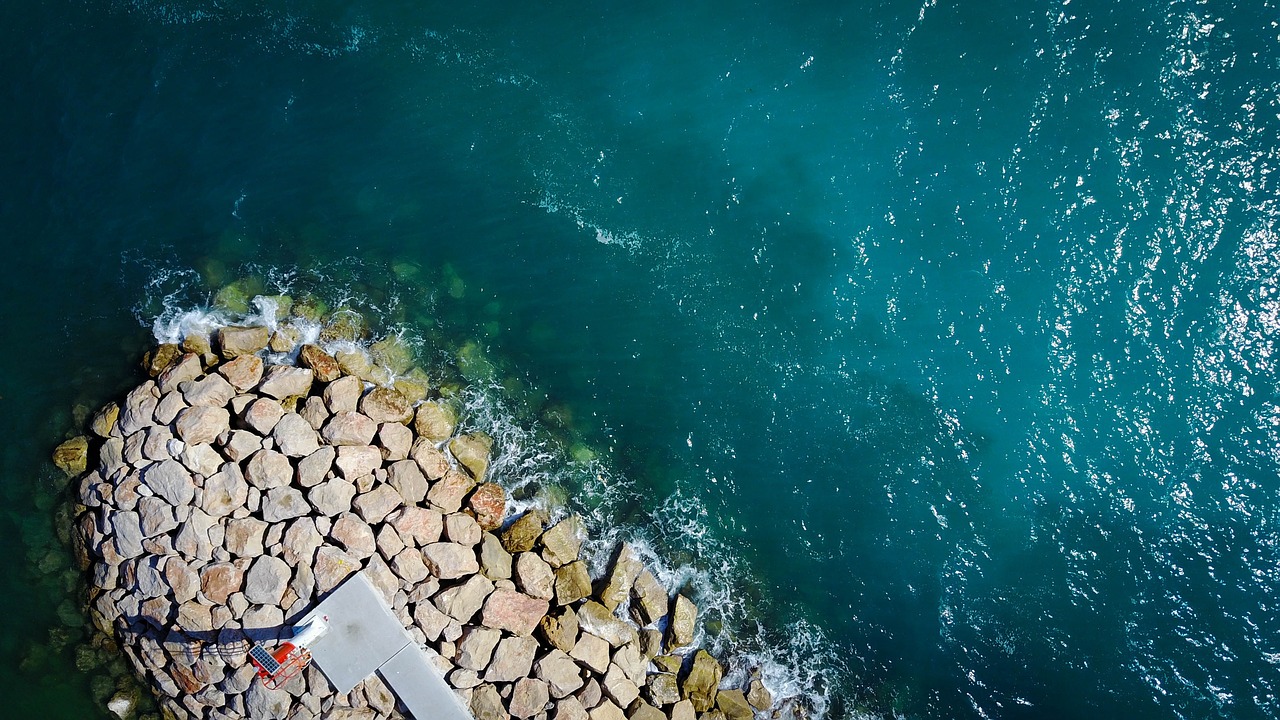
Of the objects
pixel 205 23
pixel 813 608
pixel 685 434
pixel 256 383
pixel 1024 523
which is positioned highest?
pixel 1024 523

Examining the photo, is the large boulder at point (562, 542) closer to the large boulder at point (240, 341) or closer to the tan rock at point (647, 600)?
the tan rock at point (647, 600)

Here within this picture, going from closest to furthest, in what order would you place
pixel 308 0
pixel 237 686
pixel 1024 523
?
1. pixel 237 686
2. pixel 1024 523
3. pixel 308 0

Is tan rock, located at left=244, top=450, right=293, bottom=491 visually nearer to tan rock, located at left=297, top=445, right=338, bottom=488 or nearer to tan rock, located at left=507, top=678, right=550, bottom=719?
tan rock, located at left=297, top=445, right=338, bottom=488

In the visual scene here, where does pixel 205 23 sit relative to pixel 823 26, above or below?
below

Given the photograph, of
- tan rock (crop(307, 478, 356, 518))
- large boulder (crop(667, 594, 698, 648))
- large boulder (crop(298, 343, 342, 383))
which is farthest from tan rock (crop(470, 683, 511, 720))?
large boulder (crop(298, 343, 342, 383))

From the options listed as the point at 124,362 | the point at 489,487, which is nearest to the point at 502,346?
the point at 489,487

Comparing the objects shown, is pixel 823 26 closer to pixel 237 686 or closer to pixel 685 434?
pixel 685 434

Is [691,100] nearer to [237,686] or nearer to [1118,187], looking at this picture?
[1118,187]

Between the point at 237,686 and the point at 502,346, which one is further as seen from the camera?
the point at 502,346

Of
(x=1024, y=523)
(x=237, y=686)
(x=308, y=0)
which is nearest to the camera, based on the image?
(x=237, y=686)
